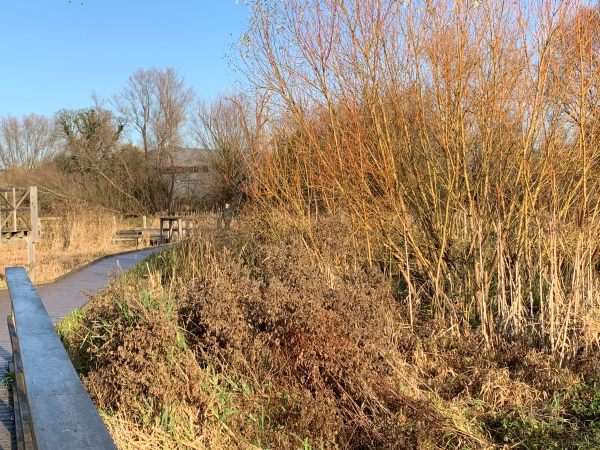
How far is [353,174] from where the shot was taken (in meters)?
6.35

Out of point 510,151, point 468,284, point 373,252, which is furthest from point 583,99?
point 373,252

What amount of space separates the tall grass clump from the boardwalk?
2.63 meters

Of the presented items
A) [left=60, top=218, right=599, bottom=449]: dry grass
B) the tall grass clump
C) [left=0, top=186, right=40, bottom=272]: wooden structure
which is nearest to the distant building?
[left=0, top=186, right=40, bottom=272]: wooden structure

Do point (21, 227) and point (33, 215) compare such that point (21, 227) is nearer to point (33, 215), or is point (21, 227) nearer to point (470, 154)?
point (33, 215)

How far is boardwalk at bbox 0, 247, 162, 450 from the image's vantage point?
4.05m

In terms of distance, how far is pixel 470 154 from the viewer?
5980 mm

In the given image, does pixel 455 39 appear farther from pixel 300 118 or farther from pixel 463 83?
pixel 300 118

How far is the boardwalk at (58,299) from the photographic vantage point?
405cm

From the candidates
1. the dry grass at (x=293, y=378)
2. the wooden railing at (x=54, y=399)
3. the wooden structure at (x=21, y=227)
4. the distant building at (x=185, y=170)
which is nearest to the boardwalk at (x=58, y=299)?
the dry grass at (x=293, y=378)

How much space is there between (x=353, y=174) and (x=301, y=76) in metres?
1.19

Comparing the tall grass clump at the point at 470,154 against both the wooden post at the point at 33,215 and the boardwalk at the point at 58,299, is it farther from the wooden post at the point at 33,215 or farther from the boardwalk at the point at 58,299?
the wooden post at the point at 33,215

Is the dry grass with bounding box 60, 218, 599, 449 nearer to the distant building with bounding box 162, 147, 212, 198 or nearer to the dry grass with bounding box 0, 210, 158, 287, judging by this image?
the dry grass with bounding box 0, 210, 158, 287

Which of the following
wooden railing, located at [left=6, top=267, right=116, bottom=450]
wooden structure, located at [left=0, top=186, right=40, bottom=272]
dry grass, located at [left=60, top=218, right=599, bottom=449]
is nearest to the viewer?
wooden railing, located at [left=6, top=267, right=116, bottom=450]

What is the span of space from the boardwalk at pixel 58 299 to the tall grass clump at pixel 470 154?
2635mm
